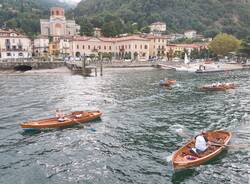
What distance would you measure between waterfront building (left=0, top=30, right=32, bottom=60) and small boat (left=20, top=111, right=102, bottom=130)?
9772 cm

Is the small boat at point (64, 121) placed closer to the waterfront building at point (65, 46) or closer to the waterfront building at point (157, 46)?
the waterfront building at point (65, 46)

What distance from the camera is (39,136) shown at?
28.6 meters

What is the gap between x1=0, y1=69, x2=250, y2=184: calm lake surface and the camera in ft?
67.8

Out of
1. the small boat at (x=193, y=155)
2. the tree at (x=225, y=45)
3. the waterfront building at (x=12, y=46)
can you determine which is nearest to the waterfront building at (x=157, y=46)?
the tree at (x=225, y=45)

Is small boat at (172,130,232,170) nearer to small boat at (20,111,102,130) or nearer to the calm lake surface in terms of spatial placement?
the calm lake surface

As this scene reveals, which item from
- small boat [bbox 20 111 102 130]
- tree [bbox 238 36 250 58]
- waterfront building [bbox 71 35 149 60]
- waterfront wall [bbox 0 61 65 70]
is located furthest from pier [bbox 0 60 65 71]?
small boat [bbox 20 111 102 130]

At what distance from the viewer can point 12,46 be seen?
128 meters

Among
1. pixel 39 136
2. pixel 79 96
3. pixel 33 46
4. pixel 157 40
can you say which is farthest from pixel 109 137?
pixel 33 46

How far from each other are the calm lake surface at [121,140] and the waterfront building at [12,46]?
3122 inches

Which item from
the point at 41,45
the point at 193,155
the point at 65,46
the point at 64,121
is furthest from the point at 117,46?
the point at 193,155

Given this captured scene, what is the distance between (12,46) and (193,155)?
120065 millimetres

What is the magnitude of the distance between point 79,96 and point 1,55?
270ft

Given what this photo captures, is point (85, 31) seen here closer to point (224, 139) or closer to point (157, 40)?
point (157, 40)

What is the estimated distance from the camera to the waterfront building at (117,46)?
131650 millimetres
